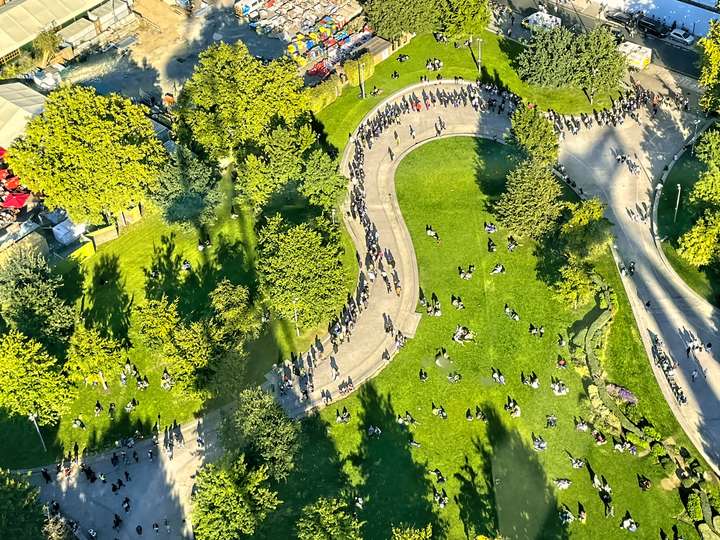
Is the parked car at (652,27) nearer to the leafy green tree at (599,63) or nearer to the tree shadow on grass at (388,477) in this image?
the leafy green tree at (599,63)

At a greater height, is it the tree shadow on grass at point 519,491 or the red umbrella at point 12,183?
the red umbrella at point 12,183

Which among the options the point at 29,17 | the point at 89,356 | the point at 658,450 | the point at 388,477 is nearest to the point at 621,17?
the point at 658,450

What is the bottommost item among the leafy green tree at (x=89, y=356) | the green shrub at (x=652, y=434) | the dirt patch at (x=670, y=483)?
the dirt patch at (x=670, y=483)

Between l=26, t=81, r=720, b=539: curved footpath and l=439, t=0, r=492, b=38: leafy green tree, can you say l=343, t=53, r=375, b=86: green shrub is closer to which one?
l=26, t=81, r=720, b=539: curved footpath

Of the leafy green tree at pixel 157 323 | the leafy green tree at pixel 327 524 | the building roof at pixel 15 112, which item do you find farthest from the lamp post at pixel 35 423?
the building roof at pixel 15 112

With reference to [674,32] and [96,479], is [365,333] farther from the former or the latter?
[674,32]

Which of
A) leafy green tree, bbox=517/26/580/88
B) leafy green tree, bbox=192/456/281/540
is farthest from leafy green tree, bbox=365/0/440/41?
leafy green tree, bbox=192/456/281/540
